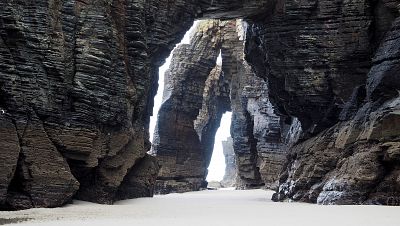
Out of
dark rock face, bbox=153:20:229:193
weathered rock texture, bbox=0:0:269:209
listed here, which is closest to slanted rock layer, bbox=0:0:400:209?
weathered rock texture, bbox=0:0:269:209

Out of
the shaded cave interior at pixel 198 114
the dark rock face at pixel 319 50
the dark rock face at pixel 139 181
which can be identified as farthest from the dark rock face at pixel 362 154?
the shaded cave interior at pixel 198 114

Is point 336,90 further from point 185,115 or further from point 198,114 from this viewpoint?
point 198,114

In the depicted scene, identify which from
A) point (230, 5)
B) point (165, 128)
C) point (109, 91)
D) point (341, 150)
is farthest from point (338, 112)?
point (165, 128)

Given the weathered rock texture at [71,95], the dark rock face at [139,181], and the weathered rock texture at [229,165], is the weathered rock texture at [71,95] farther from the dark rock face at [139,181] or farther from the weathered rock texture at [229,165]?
the weathered rock texture at [229,165]

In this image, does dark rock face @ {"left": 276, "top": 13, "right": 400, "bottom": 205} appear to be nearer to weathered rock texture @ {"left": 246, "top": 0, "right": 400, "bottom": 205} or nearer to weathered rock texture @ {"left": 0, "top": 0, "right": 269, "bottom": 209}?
weathered rock texture @ {"left": 246, "top": 0, "right": 400, "bottom": 205}

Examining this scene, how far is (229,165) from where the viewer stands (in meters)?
73.7

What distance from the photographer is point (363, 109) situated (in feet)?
66.7

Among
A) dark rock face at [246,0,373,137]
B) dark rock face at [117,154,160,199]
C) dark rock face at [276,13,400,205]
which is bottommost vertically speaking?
dark rock face at [117,154,160,199]

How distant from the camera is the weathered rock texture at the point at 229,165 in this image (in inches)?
2597

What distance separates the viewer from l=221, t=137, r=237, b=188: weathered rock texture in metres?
66.0

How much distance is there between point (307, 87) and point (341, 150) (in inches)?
190

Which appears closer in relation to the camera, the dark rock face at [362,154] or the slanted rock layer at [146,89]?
the slanted rock layer at [146,89]

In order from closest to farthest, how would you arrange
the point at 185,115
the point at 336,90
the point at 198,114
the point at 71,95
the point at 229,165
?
the point at 71,95
the point at 336,90
the point at 185,115
the point at 198,114
the point at 229,165

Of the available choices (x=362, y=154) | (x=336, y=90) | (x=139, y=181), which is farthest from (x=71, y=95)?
(x=336, y=90)
